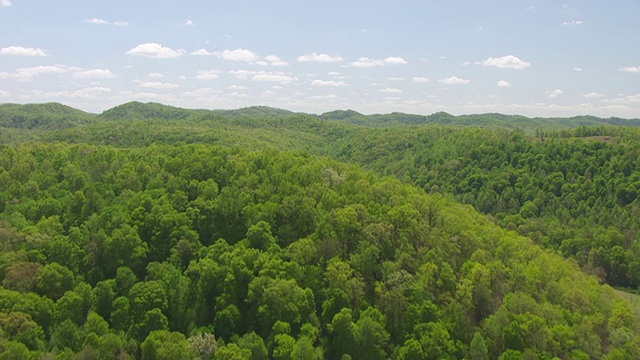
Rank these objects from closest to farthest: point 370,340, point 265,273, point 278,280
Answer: point 370,340
point 278,280
point 265,273

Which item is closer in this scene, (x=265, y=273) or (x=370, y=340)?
(x=370, y=340)

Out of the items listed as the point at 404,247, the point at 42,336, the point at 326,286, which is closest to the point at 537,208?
the point at 404,247

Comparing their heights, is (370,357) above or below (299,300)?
below

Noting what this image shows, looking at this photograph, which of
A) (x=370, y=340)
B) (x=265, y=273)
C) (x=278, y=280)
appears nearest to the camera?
(x=370, y=340)

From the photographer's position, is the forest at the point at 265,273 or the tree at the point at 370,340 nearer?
the forest at the point at 265,273

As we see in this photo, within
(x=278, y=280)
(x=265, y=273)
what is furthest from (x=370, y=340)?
(x=265, y=273)

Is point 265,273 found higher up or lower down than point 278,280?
higher up

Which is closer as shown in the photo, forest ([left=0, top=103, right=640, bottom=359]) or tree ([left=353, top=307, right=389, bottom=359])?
forest ([left=0, top=103, right=640, bottom=359])

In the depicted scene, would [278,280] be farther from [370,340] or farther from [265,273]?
[370,340]

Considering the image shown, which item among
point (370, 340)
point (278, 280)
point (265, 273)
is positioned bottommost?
point (370, 340)

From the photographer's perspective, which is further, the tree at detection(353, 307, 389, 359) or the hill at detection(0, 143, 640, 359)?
the tree at detection(353, 307, 389, 359)

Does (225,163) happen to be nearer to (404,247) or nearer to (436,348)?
(404,247)
